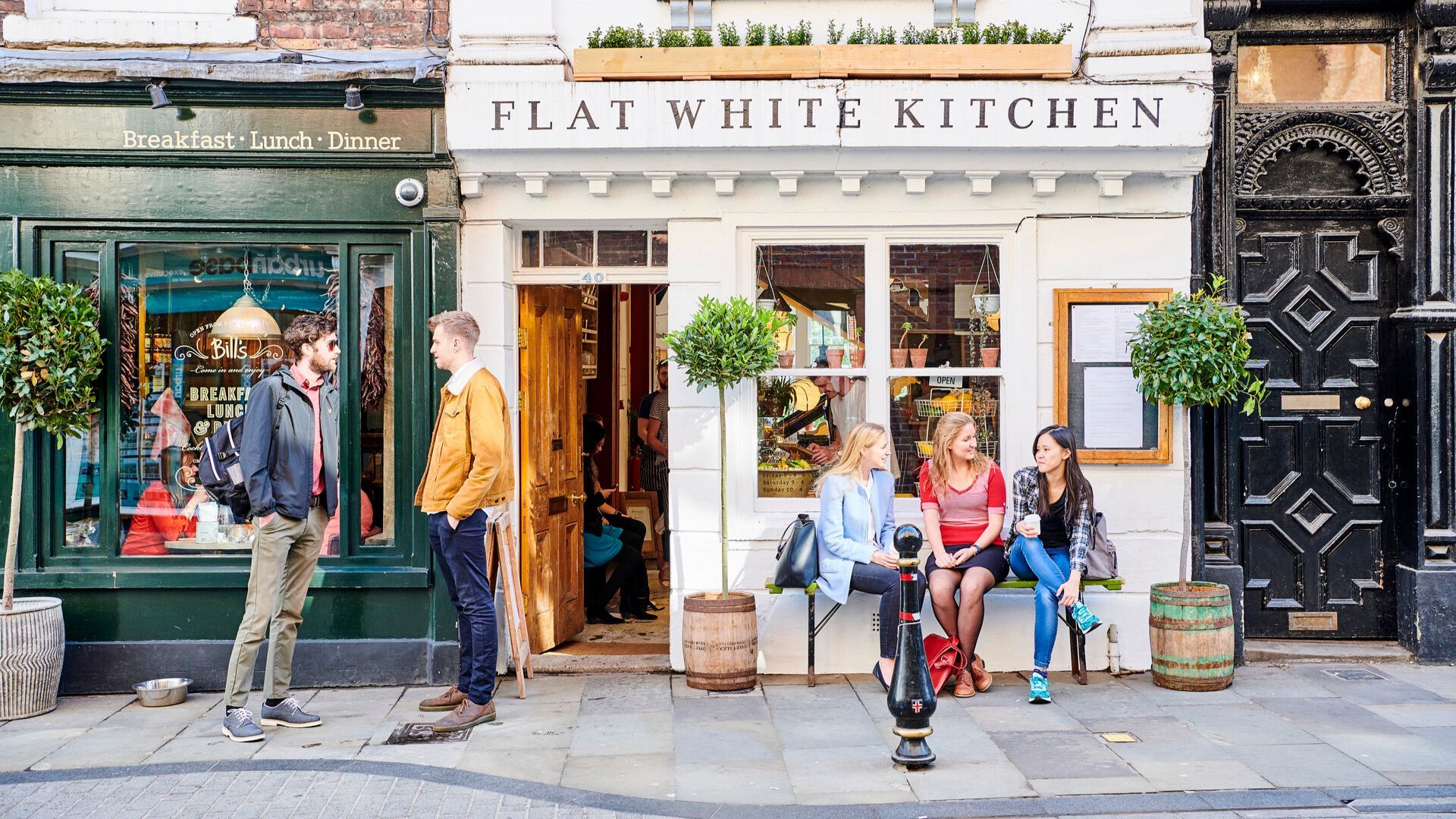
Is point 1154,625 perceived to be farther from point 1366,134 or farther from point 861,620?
point 1366,134

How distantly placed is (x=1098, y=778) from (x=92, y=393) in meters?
5.88

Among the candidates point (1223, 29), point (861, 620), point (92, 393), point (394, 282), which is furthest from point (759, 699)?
point (1223, 29)

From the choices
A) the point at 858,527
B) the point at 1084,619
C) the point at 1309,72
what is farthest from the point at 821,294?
the point at 1309,72

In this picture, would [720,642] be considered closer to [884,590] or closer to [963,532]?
[884,590]

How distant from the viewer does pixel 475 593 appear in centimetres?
612

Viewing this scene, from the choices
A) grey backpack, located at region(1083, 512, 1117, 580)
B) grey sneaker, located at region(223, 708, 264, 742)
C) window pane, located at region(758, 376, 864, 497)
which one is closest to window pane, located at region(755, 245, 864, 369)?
window pane, located at region(758, 376, 864, 497)

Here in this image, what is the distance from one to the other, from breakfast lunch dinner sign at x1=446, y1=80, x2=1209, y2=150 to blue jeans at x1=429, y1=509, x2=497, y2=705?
2.32 meters

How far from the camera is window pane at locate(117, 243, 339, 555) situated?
7273mm

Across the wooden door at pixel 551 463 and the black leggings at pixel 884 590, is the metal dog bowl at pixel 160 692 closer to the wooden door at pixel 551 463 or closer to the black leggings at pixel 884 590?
the wooden door at pixel 551 463

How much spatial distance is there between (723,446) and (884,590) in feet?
4.04

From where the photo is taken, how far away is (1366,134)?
766cm

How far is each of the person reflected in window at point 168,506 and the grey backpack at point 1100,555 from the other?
5.37 meters

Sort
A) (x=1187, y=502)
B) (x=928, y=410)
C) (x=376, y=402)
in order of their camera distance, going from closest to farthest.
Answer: (x=376, y=402) < (x=1187, y=502) < (x=928, y=410)

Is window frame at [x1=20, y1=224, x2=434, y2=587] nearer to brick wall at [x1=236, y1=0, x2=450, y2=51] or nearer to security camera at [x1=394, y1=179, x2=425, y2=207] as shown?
security camera at [x1=394, y1=179, x2=425, y2=207]
